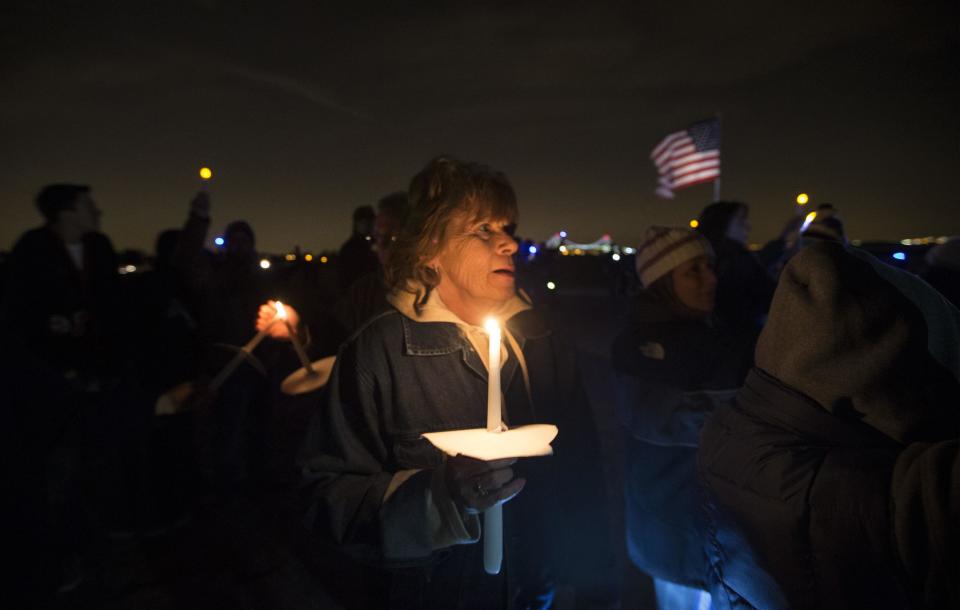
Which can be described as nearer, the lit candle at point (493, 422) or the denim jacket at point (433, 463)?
the lit candle at point (493, 422)

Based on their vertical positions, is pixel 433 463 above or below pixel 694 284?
below

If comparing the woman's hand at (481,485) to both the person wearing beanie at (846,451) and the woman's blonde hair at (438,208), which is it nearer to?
the person wearing beanie at (846,451)

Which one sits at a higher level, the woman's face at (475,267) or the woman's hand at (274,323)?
the woman's face at (475,267)

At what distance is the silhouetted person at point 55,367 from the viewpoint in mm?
3055

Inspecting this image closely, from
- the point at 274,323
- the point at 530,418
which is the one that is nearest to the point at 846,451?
the point at 530,418

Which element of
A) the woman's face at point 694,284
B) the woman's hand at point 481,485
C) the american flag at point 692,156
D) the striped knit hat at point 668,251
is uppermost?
the american flag at point 692,156

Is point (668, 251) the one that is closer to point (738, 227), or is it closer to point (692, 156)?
point (738, 227)

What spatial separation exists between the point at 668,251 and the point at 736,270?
1.59m

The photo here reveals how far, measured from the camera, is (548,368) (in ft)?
5.94

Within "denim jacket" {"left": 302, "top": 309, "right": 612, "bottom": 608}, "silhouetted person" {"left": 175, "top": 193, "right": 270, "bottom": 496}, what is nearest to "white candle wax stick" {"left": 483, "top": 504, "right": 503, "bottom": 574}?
"denim jacket" {"left": 302, "top": 309, "right": 612, "bottom": 608}

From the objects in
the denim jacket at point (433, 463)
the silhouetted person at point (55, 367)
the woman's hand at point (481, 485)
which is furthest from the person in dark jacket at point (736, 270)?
the silhouetted person at point (55, 367)

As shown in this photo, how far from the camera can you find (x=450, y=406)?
5.44 feet

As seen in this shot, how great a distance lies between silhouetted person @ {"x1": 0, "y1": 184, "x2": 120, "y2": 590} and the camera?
3055 millimetres

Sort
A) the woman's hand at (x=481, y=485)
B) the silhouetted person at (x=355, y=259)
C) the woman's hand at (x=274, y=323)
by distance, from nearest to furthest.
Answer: the woman's hand at (x=481, y=485) → the woman's hand at (x=274, y=323) → the silhouetted person at (x=355, y=259)
